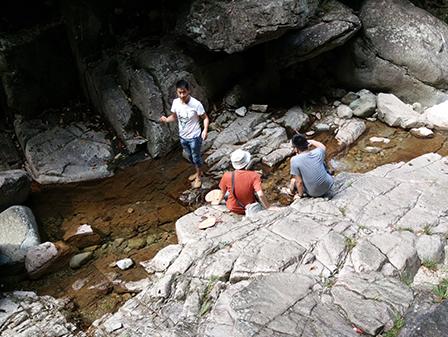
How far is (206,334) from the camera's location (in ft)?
15.2

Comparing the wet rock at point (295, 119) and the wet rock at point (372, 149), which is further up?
the wet rock at point (295, 119)

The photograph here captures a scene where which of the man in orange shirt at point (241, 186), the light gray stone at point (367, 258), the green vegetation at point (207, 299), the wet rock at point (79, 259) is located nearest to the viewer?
the green vegetation at point (207, 299)

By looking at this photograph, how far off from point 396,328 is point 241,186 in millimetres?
3044

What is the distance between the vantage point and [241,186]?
6.82m

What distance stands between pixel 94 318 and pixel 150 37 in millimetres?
6814

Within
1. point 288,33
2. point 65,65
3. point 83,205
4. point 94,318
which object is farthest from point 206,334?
point 65,65

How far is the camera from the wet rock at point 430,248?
560cm

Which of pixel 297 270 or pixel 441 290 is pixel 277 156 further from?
pixel 441 290

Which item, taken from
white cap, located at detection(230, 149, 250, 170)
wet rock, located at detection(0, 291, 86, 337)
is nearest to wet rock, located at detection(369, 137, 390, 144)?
white cap, located at detection(230, 149, 250, 170)

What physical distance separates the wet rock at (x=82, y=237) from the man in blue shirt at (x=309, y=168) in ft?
11.5

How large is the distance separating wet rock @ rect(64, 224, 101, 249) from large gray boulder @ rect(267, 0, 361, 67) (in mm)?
5563

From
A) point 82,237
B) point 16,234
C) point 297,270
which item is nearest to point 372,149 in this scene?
point 297,270

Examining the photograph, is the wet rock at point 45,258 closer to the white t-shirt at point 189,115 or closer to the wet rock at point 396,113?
the white t-shirt at point 189,115

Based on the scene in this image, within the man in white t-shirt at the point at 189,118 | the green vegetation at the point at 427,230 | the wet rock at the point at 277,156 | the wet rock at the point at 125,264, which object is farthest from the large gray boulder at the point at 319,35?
the wet rock at the point at 125,264
